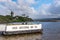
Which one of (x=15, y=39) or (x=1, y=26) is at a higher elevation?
(x=1, y=26)

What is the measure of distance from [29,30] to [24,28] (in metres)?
1.19

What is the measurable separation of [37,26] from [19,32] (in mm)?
5341

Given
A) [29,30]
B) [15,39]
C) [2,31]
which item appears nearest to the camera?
[15,39]

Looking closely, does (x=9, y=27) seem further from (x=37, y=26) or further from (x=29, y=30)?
(x=37, y=26)

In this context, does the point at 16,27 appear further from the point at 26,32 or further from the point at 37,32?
the point at 37,32

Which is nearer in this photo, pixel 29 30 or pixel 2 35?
pixel 2 35

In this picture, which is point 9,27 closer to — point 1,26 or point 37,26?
point 1,26

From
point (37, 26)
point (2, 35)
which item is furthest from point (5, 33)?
point (37, 26)

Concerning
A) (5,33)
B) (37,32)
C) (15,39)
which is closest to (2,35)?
(5,33)

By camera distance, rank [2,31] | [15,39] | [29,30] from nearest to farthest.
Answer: [15,39]
[2,31]
[29,30]

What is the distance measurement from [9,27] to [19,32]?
221 centimetres

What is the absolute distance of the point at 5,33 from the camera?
3331cm

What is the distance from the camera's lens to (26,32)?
35375 millimetres

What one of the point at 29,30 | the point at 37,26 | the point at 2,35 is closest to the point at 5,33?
the point at 2,35
